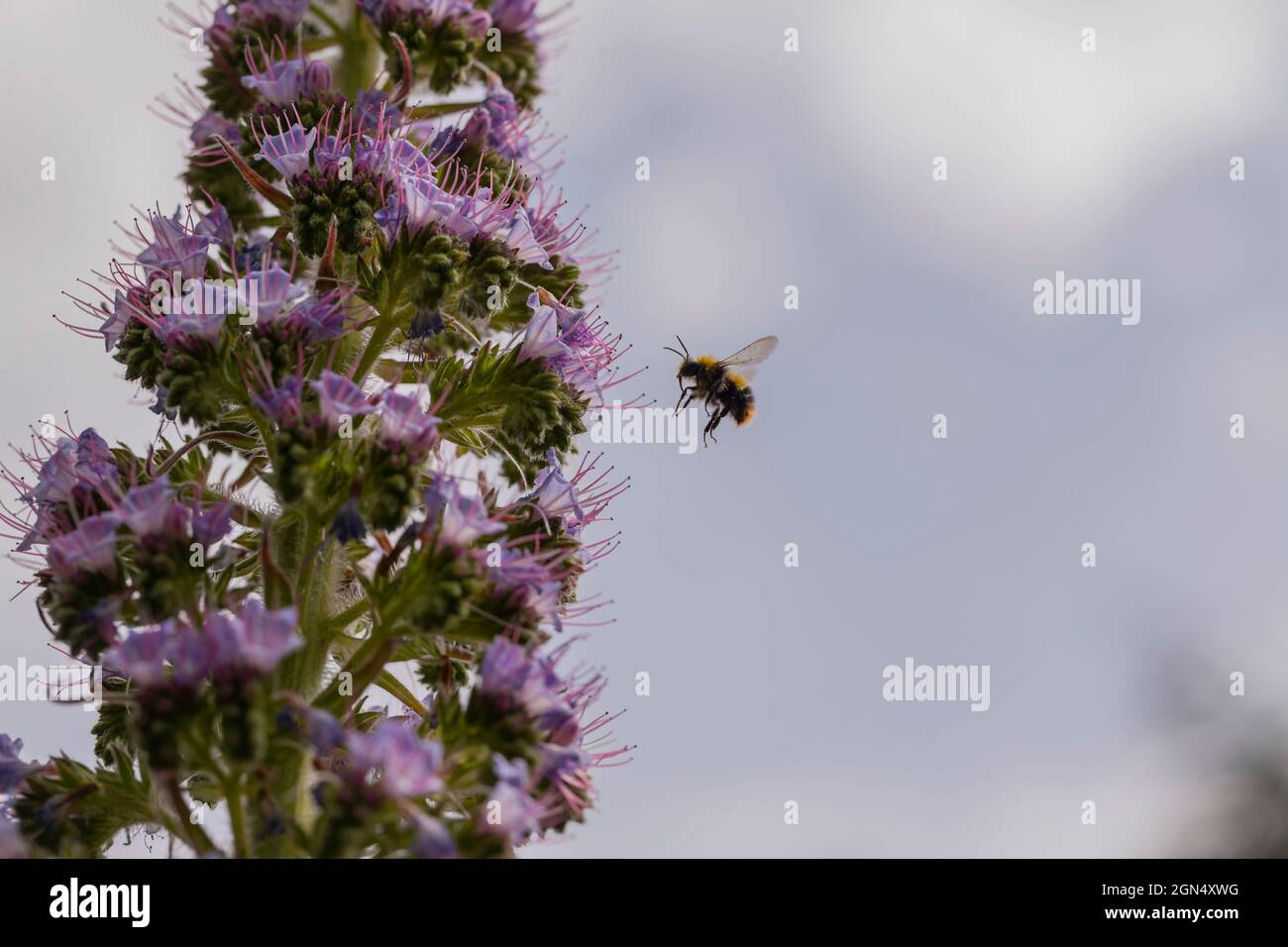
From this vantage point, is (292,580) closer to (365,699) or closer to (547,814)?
(365,699)

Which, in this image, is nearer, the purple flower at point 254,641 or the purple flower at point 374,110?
→ the purple flower at point 254,641

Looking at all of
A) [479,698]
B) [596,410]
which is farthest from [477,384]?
[479,698]

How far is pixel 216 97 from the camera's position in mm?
9891

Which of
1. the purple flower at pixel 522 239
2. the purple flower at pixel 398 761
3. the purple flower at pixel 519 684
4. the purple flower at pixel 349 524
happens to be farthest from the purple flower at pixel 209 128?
the purple flower at pixel 398 761

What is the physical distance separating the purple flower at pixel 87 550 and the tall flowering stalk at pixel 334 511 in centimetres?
2

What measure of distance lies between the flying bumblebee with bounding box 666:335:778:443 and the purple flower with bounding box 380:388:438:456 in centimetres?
609

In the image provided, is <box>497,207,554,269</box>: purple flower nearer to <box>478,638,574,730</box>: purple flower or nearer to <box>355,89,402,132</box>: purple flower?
<box>355,89,402,132</box>: purple flower

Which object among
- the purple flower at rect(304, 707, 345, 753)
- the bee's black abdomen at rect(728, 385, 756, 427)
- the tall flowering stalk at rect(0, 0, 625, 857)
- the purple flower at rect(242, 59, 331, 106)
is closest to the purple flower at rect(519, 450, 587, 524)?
the tall flowering stalk at rect(0, 0, 625, 857)

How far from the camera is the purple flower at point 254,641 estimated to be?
20.3ft

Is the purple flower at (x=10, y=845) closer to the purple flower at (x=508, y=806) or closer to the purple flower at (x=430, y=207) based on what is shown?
the purple flower at (x=508, y=806)

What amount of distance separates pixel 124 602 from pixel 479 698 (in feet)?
7.11

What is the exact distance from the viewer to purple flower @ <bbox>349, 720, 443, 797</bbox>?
6.04 m

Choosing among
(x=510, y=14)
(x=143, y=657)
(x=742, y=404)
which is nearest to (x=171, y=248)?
(x=143, y=657)
